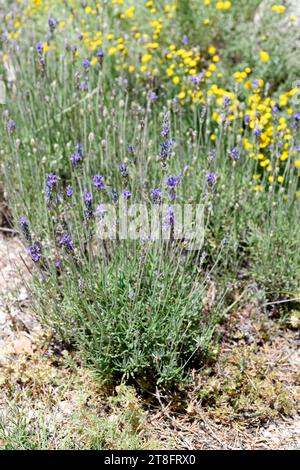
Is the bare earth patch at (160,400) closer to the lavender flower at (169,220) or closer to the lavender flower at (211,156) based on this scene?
the lavender flower at (169,220)

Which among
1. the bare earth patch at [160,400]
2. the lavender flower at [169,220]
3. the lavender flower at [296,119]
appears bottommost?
the bare earth patch at [160,400]

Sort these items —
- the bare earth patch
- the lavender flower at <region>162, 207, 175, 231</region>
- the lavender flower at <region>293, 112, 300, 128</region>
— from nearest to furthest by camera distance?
the lavender flower at <region>162, 207, 175, 231</region>
the bare earth patch
the lavender flower at <region>293, 112, 300, 128</region>

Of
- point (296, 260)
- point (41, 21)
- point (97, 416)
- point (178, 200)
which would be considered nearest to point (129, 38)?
point (41, 21)

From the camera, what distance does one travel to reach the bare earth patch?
2.77 meters

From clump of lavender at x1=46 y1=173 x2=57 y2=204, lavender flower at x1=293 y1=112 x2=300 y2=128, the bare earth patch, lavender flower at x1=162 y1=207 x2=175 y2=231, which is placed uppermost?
lavender flower at x1=293 y1=112 x2=300 y2=128

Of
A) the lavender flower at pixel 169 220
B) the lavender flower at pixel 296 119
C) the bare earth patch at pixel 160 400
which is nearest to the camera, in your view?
the lavender flower at pixel 169 220

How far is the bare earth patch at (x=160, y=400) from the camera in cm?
277

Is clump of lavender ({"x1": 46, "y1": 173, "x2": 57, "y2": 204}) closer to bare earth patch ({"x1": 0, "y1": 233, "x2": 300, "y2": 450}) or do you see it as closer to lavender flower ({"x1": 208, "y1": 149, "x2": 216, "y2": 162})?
bare earth patch ({"x1": 0, "y1": 233, "x2": 300, "y2": 450})

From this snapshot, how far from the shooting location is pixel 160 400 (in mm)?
2949

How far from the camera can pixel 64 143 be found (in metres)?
3.96

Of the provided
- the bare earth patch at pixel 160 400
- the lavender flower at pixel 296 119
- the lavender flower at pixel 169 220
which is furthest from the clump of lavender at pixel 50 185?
the lavender flower at pixel 296 119

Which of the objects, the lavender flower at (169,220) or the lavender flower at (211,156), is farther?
the lavender flower at (211,156)

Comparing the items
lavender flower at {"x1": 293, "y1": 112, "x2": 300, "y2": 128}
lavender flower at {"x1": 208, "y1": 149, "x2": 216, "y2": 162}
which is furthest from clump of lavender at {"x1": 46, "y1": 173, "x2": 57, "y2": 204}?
lavender flower at {"x1": 293, "y1": 112, "x2": 300, "y2": 128}
